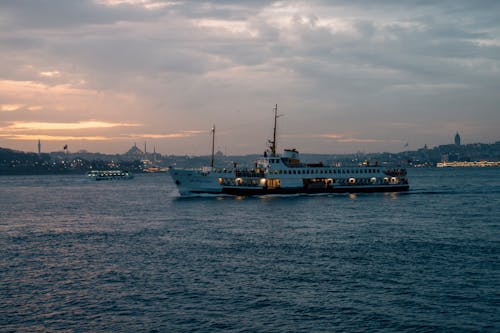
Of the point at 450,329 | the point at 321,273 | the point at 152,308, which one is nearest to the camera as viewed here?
the point at 450,329

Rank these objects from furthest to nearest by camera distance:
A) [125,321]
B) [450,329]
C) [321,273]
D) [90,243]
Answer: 1. [90,243]
2. [321,273]
3. [125,321]
4. [450,329]

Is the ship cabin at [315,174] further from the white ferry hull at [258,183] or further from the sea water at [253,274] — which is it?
the sea water at [253,274]

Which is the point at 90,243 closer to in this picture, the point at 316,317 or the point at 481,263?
the point at 316,317

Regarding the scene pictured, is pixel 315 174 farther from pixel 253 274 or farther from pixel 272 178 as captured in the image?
pixel 253 274

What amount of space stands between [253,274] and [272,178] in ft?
174

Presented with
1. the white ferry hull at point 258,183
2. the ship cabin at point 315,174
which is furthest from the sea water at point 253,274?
the ship cabin at point 315,174

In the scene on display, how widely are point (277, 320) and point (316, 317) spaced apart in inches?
74.0

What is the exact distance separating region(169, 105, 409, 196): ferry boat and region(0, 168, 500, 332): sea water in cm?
2489

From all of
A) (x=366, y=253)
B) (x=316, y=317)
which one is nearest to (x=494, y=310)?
(x=316, y=317)

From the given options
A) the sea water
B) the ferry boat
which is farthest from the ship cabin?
the sea water

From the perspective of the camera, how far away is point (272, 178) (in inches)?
3250

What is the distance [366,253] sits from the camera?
35.5 metres

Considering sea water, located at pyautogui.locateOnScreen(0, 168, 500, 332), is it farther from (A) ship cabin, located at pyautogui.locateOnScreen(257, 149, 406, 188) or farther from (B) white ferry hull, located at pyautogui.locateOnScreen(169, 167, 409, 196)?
(A) ship cabin, located at pyautogui.locateOnScreen(257, 149, 406, 188)

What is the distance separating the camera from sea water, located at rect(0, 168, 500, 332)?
73.2 ft
